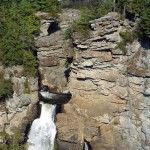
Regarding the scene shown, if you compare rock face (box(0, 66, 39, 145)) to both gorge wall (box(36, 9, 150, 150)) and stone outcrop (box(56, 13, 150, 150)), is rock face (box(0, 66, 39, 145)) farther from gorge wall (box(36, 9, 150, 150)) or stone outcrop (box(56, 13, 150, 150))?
stone outcrop (box(56, 13, 150, 150))

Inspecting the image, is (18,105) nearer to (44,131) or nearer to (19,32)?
(44,131)

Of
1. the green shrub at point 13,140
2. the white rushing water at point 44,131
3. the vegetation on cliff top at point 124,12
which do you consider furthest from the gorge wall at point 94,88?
the vegetation on cliff top at point 124,12

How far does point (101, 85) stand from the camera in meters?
37.4

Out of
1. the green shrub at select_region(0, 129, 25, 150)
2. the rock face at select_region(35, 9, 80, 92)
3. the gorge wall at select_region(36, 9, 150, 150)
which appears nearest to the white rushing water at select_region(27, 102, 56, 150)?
the gorge wall at select_region(36, 9, 150, 150)

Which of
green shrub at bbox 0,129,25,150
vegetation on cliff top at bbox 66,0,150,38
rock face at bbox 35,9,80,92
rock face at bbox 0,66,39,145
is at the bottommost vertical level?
green shrub at bbox 0,129,25,150

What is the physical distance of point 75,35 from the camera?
3819 centimetres

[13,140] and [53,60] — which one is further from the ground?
[53,60]

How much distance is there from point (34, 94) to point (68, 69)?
4476 mm

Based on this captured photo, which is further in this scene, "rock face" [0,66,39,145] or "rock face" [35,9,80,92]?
"rock face" [35,9,80,92]

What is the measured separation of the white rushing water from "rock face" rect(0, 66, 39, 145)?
84cm

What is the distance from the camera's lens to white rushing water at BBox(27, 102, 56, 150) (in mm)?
39562

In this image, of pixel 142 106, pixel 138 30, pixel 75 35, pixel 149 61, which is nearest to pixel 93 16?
pixel 75 35

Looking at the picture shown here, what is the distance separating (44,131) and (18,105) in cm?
399

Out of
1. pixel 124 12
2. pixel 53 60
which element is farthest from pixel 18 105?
pixel 124 12
